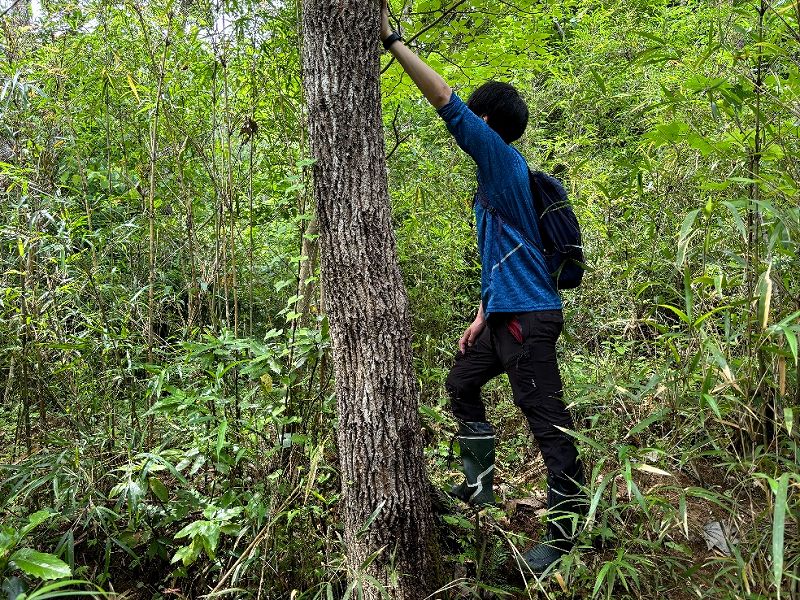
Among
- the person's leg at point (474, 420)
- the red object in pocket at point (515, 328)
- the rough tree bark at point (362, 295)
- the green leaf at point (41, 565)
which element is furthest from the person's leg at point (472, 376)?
the green leaf at point (41, 565)

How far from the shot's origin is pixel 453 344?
3.52 m

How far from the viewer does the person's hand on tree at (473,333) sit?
102 inches

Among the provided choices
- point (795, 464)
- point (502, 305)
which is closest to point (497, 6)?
point (502, 305)

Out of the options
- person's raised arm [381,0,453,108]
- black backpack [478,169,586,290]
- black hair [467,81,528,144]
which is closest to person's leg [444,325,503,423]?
black backpack [478,169,586,290]

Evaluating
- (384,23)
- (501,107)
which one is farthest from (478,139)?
(384,23)

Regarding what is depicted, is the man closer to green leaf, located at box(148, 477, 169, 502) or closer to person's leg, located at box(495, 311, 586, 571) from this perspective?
person's leg, located at box(495, 311, 586, 571)

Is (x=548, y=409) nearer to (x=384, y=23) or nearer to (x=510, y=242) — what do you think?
(x=510, y=242)

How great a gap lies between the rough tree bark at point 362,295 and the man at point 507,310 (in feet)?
0.90

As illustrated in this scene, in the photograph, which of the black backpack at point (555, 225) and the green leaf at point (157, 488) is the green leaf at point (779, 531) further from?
the green leaf at point (157, 488)

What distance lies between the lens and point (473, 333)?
2.62 m

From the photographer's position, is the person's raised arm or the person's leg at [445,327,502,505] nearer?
the person's raised arm

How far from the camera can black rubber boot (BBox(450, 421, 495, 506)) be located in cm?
254

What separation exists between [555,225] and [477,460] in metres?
1.12

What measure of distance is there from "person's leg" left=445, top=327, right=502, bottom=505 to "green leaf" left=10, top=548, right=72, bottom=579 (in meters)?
1.55
